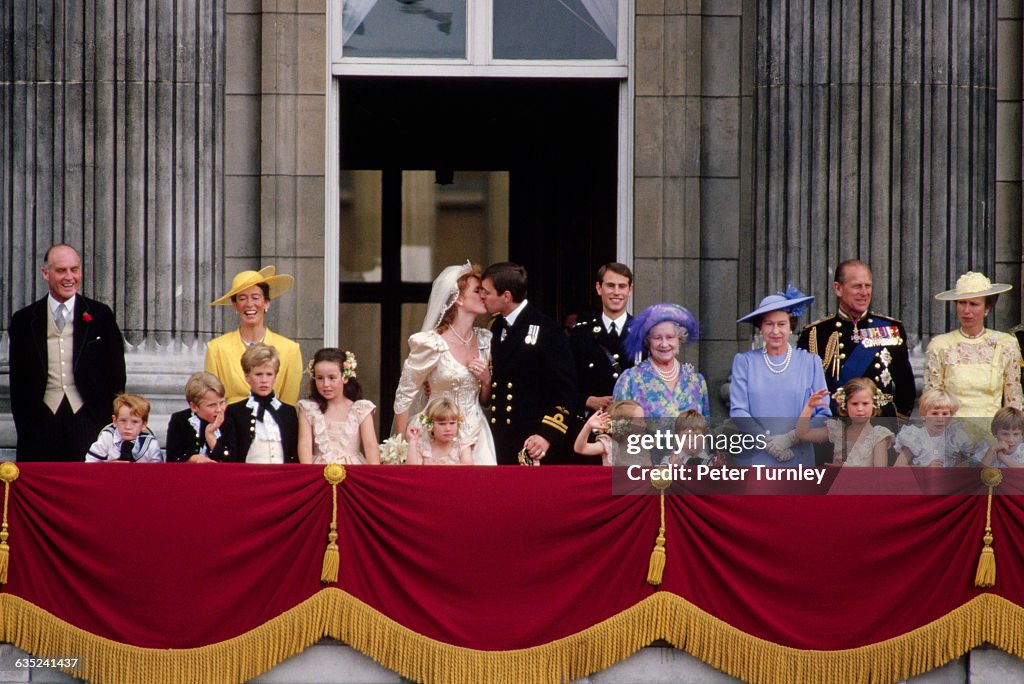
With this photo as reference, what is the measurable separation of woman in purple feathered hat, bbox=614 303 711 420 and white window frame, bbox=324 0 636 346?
2.43m

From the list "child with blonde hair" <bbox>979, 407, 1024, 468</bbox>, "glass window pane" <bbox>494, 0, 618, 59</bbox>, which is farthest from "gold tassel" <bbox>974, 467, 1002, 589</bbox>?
"glass window pane" <bbox>494, 0, 618, 59</bbox>

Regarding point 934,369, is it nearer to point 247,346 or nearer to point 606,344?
point 606,344

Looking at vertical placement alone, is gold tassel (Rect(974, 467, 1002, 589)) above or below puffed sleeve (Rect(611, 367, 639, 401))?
below

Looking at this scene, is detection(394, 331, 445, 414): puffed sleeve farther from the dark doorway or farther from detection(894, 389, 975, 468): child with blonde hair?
the dark doorway

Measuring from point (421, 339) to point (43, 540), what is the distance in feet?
8.43

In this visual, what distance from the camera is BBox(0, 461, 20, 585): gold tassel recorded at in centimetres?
855

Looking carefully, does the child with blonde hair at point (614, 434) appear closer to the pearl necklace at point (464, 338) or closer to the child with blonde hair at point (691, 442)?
the child with blonde hair at point (691, 442)

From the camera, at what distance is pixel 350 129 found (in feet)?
55.1

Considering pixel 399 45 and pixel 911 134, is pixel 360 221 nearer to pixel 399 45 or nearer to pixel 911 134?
pixel 399 45

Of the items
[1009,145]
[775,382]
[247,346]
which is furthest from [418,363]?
[1009,145]

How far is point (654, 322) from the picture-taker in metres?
9.69

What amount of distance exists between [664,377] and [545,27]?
12.3 feet

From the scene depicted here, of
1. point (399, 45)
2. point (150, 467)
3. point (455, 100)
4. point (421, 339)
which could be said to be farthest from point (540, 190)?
point (150, 467)

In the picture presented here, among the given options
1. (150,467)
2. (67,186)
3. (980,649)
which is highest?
(67,186)
